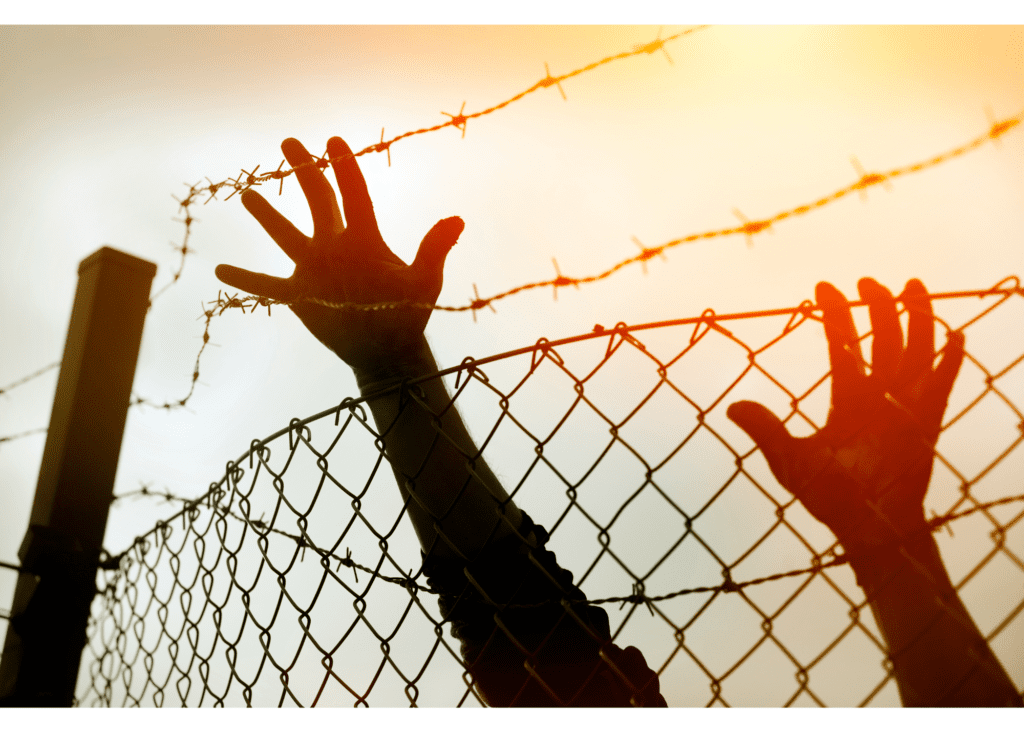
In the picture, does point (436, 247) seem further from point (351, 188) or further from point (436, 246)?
point (351, 188)

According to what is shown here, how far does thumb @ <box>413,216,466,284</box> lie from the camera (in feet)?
4.64

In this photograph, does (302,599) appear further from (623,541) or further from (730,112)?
(730,112)

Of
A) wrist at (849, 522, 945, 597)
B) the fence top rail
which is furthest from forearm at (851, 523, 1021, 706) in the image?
the fence top rail

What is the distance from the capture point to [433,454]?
1.40m

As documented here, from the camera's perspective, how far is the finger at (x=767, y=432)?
3.26 ft

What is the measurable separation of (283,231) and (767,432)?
1.09 m

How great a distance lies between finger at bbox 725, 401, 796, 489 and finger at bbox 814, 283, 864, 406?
0.11m

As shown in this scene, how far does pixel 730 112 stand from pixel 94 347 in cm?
165

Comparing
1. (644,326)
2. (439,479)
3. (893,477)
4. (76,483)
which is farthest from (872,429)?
(76,483)

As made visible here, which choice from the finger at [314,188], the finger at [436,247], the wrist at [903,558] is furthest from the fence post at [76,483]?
the wrist at [903,558]

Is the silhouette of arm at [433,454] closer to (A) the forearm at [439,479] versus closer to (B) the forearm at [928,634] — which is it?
(A) the forearm at [439,479]
